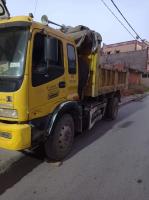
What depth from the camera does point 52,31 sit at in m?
4.71

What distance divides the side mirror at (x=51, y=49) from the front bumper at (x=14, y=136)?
125 centimetres

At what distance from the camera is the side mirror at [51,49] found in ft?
14.0

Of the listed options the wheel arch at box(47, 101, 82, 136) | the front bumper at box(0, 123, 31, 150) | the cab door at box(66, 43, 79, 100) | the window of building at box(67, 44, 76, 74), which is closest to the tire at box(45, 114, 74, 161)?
the wheel arch at box(47, 101, 82, 136)

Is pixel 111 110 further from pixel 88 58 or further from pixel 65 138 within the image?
pixel 65 138

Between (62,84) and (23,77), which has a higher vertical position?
(23,77)

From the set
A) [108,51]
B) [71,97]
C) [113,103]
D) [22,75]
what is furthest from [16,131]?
[108,51]

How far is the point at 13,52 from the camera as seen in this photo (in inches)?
161

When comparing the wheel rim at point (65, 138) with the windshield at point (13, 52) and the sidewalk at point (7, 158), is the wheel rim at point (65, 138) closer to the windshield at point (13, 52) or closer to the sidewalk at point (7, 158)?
the sidewalk at point (7, 158)

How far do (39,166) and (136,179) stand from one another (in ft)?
6.02

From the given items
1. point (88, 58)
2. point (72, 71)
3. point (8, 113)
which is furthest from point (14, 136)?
point (88, 58)

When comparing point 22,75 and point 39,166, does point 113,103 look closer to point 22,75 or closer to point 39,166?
point 39,166

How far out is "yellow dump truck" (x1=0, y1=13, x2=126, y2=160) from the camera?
3.99 metres

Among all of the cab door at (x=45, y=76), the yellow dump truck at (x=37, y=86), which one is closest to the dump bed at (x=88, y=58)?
the yellow dump truck at (x=37, y=86)

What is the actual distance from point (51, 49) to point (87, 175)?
2326 mm
